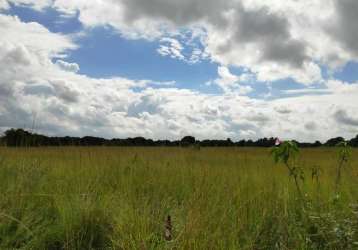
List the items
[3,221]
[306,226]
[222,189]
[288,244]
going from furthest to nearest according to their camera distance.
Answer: [222,189] → [306,226] → [3,221] → [288,244]

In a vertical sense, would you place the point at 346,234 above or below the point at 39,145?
below

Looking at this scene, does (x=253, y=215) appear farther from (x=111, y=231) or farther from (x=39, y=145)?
(x=39, y=145)

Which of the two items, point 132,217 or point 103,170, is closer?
point 132,217

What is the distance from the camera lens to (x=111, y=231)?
13.8 feet

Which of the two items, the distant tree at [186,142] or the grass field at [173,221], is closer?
the grass field at [173,221]

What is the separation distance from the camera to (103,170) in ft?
24.8

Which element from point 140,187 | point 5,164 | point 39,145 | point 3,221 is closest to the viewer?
point 3,221

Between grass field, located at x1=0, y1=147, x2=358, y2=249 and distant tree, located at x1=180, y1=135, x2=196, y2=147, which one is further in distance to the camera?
distant tree, located at x1=180, y1=135, x2=196, y2=147

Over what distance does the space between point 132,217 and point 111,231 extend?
410mm

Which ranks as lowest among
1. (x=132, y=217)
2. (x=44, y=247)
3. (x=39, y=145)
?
(x=44, y=247)

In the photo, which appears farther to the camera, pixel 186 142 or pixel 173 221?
pixel 186 142

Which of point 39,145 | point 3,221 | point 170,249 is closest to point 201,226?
point 170,249

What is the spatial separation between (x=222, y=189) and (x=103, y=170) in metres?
2.66

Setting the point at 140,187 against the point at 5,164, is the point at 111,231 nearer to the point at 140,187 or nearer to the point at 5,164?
the point at 140,187
